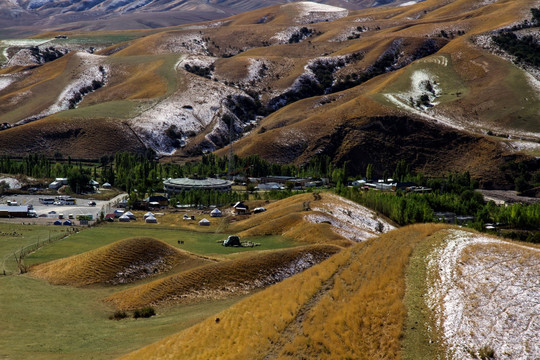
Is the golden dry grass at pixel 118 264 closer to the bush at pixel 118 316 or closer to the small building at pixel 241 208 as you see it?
the bush at pixel 118 316

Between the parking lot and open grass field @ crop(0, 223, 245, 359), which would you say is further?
the parking lot

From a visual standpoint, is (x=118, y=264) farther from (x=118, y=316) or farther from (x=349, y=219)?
(x=349, y=219)

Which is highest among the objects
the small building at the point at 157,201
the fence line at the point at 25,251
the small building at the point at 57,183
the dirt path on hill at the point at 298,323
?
the dirt path on hill at the point at 298,323

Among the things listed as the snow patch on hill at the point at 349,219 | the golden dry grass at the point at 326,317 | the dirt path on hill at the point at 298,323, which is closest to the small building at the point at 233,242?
the snow patch on hill at the point at 349,219

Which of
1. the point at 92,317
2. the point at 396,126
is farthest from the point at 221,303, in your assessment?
the point at 396,126

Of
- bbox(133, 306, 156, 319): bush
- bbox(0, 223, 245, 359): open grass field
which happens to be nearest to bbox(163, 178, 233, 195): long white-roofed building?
bbox(0, 223, 245, 359): open grass field

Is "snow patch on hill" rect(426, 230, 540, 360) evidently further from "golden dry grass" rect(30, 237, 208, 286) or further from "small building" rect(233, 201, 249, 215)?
"small building" rect(233, 201, 249, 215)
